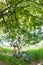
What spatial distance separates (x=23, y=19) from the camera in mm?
9930

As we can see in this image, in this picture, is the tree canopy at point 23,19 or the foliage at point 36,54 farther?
the foliage at point 36,54

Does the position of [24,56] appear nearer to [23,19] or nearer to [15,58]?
[15,58]

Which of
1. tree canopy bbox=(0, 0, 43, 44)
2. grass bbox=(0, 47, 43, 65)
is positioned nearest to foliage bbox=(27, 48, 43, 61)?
grass bbox=(0, 47, 43, 65)

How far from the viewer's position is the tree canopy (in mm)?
9836

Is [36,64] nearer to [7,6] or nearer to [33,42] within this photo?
[33,42]

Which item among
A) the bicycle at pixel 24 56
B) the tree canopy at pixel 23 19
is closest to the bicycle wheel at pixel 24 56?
the bicycle at pixel 24 56

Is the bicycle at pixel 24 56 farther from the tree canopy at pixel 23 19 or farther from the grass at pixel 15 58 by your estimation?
the tree canopy at pixel 23 19

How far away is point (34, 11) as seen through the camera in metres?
9.83

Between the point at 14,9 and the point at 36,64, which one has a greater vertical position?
the point at 14,9

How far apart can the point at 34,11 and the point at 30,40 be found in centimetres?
46

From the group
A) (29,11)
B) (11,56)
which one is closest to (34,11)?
(29,11)

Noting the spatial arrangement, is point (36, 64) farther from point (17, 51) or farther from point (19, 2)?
point (19, 2)

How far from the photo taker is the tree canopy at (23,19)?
9.84 meters

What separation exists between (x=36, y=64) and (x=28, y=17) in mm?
705
